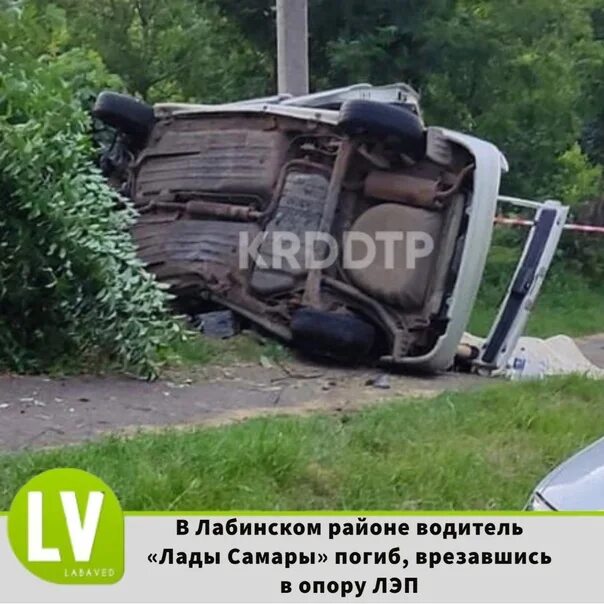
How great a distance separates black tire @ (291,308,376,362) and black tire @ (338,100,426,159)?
3.03 feet

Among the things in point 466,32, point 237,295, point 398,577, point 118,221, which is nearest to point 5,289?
point 118,221

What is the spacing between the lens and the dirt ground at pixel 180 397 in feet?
15.5

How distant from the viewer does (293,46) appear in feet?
31.6

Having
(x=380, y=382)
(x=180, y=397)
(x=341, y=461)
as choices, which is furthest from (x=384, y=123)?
(x=341, y=461)

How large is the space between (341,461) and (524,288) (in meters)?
2.98

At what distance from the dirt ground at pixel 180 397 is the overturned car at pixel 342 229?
287 millimetres

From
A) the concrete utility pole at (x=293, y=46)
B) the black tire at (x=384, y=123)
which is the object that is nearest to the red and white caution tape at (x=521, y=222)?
the black tire at (x=384, y=123)

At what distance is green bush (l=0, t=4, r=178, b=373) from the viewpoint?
562 cm

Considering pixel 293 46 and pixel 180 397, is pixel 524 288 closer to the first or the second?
pixel 180 397

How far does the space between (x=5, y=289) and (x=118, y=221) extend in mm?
689

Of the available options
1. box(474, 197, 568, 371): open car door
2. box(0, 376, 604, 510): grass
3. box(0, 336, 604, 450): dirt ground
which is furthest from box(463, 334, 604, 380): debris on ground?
box(0, 376, 604, 510): grass

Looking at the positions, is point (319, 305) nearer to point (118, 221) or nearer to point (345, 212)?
point (345, 212)
